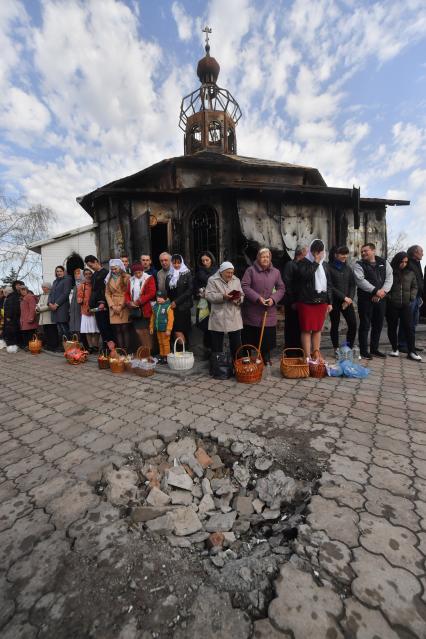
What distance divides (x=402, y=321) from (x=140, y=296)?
5.16 m

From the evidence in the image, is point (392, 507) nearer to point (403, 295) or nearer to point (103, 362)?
point (403, 295)

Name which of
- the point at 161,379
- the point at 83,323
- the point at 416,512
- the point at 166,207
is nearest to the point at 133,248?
the point at 166,207

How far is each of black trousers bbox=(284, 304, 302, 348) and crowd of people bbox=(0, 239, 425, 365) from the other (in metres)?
0.02

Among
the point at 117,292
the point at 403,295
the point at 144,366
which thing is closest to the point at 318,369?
the point at 403,295

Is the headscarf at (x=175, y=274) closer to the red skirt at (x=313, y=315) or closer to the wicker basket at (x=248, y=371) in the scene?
the wicker basket at (x=248, y=371)

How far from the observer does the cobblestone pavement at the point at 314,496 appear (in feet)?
4.24

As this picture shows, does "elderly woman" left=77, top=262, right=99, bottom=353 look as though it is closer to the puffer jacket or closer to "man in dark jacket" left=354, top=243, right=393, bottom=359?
"man in dark jacket" left=354, top=243, right=393, bottom=359

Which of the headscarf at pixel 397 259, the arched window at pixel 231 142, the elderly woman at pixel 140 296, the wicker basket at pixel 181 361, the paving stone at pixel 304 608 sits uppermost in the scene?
the arched window at pixel 231 142

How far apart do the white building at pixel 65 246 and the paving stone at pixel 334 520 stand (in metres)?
9.84

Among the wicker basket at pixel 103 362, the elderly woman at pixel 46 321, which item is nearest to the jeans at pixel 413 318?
the wicker basket at pixel 103 362

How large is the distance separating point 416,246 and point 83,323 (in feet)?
24.1

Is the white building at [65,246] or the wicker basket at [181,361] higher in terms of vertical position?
the white building at [65,246]

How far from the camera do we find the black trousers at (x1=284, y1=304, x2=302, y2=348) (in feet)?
16.4

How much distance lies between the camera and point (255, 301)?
4508 millimetres
